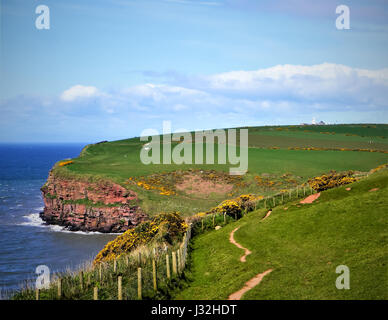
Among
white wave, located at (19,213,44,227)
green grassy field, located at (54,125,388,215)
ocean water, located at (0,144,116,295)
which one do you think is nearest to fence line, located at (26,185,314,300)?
ocean water, located at (0,144,116,295)

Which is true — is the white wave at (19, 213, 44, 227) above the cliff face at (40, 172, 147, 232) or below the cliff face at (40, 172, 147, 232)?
below

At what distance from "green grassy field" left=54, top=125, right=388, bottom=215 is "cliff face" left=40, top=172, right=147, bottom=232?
243cm

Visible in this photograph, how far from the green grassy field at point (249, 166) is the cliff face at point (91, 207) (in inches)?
95.7

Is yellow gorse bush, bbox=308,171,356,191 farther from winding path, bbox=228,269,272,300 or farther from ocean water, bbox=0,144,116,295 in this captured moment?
ocean water, bbox=0,144,116,295

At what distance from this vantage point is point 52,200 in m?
90.1

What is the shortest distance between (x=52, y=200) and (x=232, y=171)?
145 ft

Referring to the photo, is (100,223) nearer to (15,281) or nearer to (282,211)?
(15,281)

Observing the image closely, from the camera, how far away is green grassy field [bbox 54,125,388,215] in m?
81.8

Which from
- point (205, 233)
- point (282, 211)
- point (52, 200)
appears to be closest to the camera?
point (282, 211)

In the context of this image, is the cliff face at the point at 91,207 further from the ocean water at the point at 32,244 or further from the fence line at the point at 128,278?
the fence line at the point at 128,278

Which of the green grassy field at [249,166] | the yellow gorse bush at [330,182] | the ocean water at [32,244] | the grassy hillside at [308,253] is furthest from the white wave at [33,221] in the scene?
the yellow gorse bush at [330,182]

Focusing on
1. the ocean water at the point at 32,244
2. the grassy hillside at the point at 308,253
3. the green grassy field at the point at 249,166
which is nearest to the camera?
the grassy hillside at the point at 308,253

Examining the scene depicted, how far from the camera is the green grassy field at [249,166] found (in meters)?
81.8

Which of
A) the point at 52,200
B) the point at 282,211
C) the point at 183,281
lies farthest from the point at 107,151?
the point at 183,281
